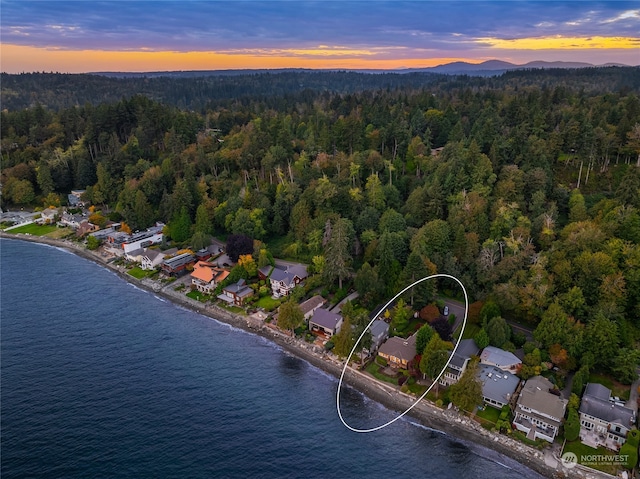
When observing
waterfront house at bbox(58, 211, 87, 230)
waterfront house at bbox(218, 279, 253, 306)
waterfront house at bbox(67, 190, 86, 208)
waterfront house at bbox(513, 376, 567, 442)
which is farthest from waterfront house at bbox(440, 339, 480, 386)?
waterfront house at bbox(67, 190, 86, 208)

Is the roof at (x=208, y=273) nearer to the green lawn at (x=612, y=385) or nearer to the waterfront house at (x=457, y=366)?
the waterfront house at (x=457, y=366)

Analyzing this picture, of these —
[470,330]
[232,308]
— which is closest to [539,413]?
[470,330]

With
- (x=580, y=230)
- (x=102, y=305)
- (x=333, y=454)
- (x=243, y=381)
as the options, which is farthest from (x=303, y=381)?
(x=580, y=230)

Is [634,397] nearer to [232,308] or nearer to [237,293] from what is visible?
[232,308]

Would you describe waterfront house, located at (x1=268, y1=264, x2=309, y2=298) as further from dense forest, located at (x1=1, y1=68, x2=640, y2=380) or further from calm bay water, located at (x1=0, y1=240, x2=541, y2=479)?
calm bay water, located at (x1=0, y1=240, x2=541, y2=479)

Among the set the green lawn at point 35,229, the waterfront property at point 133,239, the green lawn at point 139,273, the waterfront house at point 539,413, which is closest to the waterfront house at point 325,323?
the waterfront house at point 539,413

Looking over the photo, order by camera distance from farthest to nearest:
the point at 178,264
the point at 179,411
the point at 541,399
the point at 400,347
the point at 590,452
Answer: the point at 178,264, the point at 400,347, the point at 179,411, the point at 541,399, the point at 590,452

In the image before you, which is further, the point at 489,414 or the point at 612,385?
the point at 612,385
